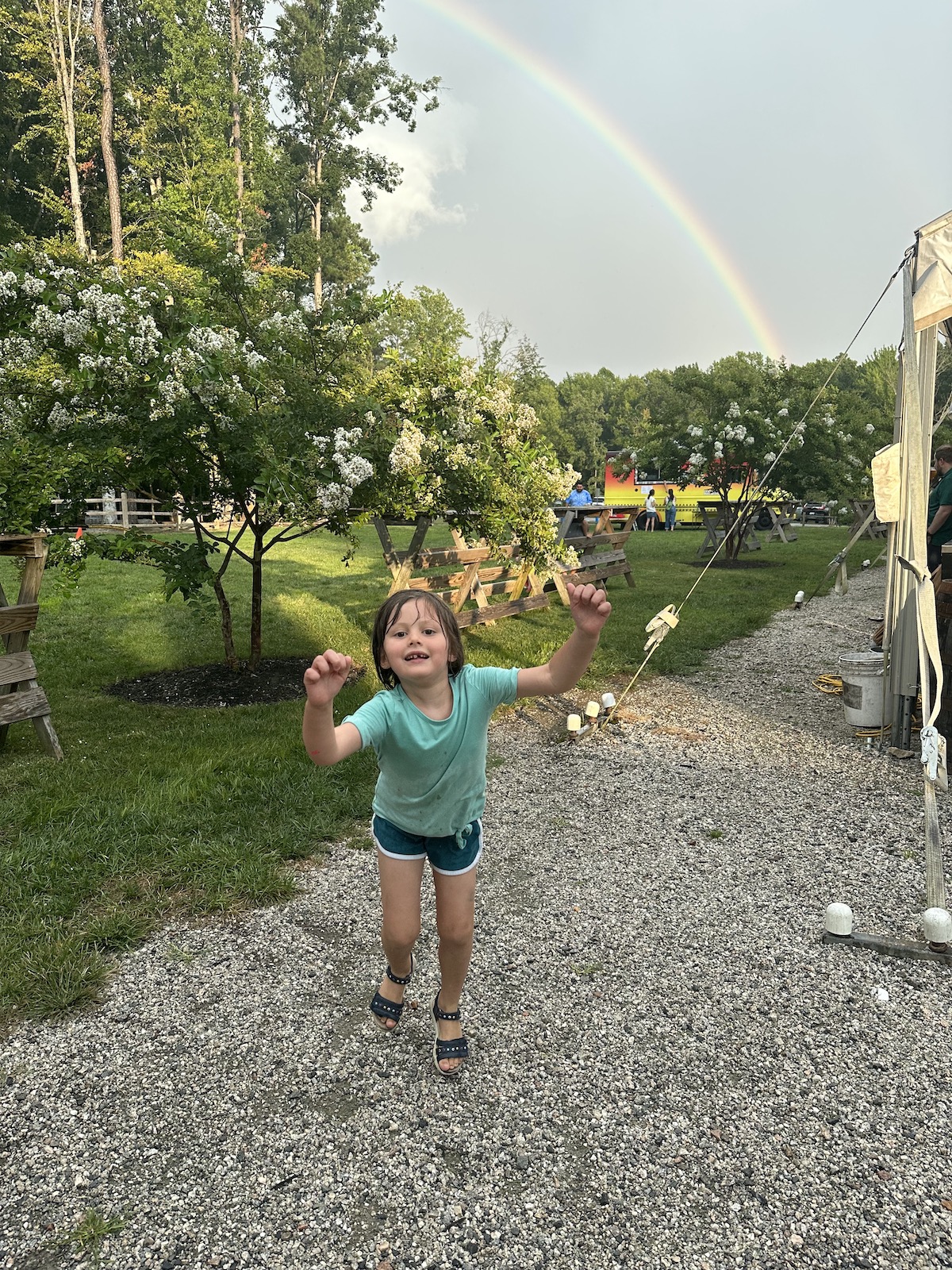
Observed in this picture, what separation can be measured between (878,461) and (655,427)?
15021 millimetres

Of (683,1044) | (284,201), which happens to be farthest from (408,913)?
(284,201)

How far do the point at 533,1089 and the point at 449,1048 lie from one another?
0.32 meters

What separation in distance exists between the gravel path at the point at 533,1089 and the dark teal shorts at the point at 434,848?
809mm

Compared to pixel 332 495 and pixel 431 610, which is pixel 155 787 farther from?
pixel 431 610

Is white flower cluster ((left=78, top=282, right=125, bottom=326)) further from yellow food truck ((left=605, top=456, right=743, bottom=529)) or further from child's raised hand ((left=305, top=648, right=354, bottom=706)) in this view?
yellow food truck ((left=605, top=456, right=743, bottom=529))

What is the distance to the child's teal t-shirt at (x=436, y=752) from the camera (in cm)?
252

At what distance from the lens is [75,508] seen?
A: 6.24 m

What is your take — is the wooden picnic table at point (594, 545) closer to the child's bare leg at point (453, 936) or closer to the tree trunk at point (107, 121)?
the child's bare leg at point (453, 936)

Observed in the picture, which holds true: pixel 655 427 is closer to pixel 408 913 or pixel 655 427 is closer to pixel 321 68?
pixel 408 913

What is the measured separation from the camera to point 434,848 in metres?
2.70

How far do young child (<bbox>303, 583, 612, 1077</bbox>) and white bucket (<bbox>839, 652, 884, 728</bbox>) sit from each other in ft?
16.2

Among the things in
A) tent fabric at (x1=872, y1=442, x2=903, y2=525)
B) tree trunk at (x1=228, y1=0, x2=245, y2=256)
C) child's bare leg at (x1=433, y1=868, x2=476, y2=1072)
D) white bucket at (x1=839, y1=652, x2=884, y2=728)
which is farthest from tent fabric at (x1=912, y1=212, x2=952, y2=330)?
tree trunk at (x1=228, y1=0, x2=245, y2=256)

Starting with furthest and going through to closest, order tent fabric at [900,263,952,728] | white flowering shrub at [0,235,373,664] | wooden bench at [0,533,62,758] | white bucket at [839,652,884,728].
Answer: white bucket at [839,652,884,728]
white flowering shrub at [0,235,373,664]
wooden bench at [0,533,62,758]
tent fabric at [900,263,952,728]

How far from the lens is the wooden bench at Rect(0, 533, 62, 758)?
216 inches
